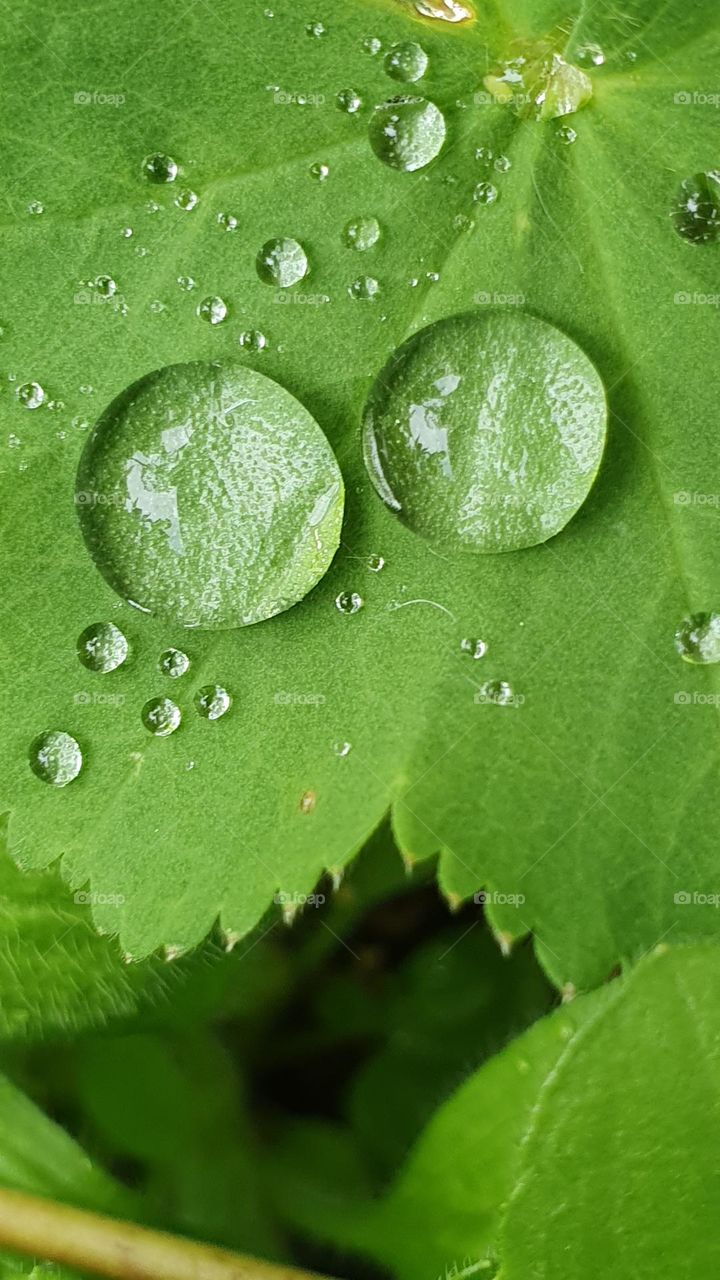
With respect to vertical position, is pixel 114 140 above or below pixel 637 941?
above

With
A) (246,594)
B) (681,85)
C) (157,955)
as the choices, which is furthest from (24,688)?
(681,85)

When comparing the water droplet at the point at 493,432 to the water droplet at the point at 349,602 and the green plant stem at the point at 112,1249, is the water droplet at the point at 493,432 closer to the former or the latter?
the water droplet at the point at 349,602

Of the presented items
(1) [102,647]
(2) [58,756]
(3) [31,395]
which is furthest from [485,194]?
(2) [58,756]

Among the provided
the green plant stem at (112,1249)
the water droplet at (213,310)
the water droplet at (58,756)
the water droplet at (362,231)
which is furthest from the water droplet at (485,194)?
the green plant stem at (112,1249)

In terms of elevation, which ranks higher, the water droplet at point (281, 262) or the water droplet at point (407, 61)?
the water droplet at point (407, 61)

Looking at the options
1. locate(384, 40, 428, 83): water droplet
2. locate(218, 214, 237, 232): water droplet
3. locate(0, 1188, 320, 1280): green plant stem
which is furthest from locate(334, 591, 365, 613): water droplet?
locate(0, 1188, 320, 1280): green plant stem

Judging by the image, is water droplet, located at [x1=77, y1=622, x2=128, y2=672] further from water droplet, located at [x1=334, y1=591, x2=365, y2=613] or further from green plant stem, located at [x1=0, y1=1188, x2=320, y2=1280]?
green plant stem, located at [x1=0, y1=1188, x2=320, y2=1280]

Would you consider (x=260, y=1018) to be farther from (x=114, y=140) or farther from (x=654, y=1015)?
(x=114, y=140)
